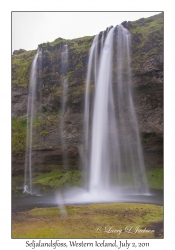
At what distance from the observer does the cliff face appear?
9.50 m

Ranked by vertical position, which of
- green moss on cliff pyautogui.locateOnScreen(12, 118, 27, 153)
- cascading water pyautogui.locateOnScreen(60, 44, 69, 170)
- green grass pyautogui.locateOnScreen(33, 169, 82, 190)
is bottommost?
green grass pyautogui.locateOnScreen(33, 169, 82, 190)

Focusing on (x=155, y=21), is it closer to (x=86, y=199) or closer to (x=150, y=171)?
(x=150, y=171)

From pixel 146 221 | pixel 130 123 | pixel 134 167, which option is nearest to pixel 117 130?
pixel 130 123

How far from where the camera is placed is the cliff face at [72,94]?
9.50m

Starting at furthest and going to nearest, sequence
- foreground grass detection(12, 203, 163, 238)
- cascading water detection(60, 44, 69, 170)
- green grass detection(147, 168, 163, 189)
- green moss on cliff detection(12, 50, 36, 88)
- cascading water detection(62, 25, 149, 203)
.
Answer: cascading water detection(60, 44, 69, 170)
green moss on cliff detection(12, 50, 36, 88)
cascading water detection(62, 25, 149, 203)
green grass detection(147, 168, 163, 189)
foreground grass detection(12, 203, 163, 238)

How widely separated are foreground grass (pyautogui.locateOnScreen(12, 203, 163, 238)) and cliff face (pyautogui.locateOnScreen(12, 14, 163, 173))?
2.11 metres

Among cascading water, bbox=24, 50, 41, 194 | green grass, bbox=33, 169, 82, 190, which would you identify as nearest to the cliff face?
cascading water, bbox=24, 50, 41, 194

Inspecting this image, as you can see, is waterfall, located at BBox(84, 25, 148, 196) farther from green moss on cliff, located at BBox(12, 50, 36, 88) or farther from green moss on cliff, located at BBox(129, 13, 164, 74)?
green moss on cliff, located at BBox(12, 50, 36, 88)

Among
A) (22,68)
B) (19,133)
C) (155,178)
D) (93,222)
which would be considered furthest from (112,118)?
(22,68)

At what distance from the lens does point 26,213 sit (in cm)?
783

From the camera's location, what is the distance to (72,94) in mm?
10633

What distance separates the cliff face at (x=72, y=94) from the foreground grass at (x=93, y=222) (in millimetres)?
2112

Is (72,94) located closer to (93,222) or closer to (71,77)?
(71,77)

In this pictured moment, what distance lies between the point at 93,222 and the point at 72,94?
18.1 feet
